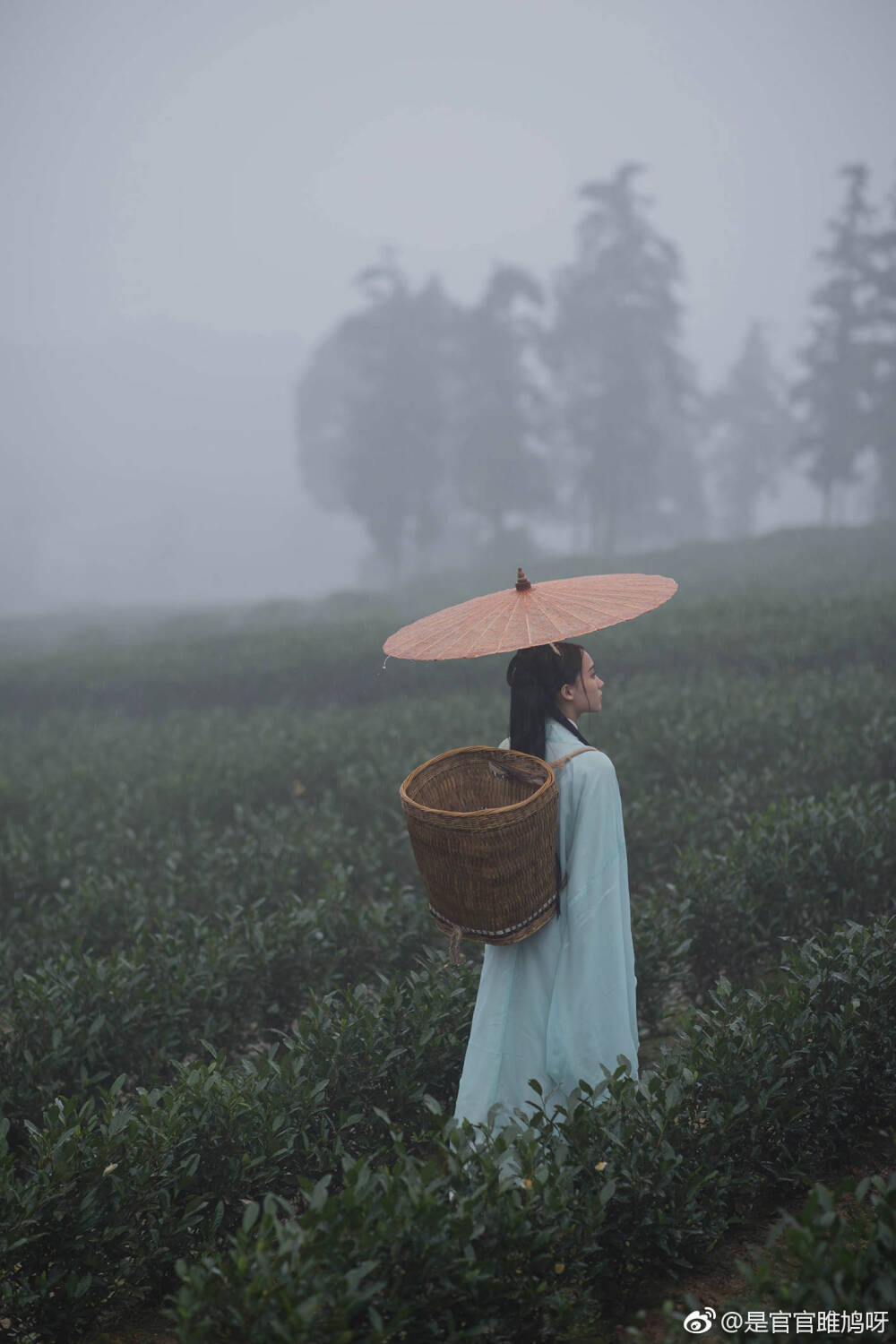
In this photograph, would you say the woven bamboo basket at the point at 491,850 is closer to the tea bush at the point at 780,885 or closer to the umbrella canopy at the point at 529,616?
the umbrella canopy at the point at 529,616

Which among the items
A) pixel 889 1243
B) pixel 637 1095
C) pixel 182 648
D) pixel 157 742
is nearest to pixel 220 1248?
pixel 637 1095

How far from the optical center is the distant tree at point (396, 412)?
1259 inches

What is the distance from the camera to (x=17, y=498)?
9419 cm

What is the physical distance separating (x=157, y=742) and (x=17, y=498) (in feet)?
317

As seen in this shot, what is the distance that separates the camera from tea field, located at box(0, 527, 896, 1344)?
2.27m

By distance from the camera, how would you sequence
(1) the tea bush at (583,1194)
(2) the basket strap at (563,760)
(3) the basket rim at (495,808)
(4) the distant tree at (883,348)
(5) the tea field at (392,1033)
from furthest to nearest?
(4) the distant tree at (883,348)
(2) the basket strap at (563,760)
(3) the basket rim at (495,808)
(5) the tea field at (392,1033)
(1) the tea bush at (583,1194)

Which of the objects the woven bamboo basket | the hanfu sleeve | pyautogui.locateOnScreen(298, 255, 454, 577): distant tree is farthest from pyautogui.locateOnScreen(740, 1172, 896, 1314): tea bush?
pyautogui.locateOnScreen(298, 255, 454, 577): distant tree

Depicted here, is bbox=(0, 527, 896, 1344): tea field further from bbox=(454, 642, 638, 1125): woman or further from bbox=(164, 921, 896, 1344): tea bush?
bbox=(454, 642, 638, 1125): woman

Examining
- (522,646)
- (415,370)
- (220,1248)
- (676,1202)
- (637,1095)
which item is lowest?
(220,1248)

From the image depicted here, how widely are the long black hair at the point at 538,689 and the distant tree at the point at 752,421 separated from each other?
41657mm

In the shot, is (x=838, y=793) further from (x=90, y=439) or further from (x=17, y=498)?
(x=90, y=439)

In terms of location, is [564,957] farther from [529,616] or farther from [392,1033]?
[529,616]

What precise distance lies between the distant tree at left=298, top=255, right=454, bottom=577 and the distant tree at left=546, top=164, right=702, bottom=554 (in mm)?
4691

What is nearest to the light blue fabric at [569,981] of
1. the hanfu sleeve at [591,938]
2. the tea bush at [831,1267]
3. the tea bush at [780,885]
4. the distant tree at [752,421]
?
the hanfu sleeve at [591,938]
